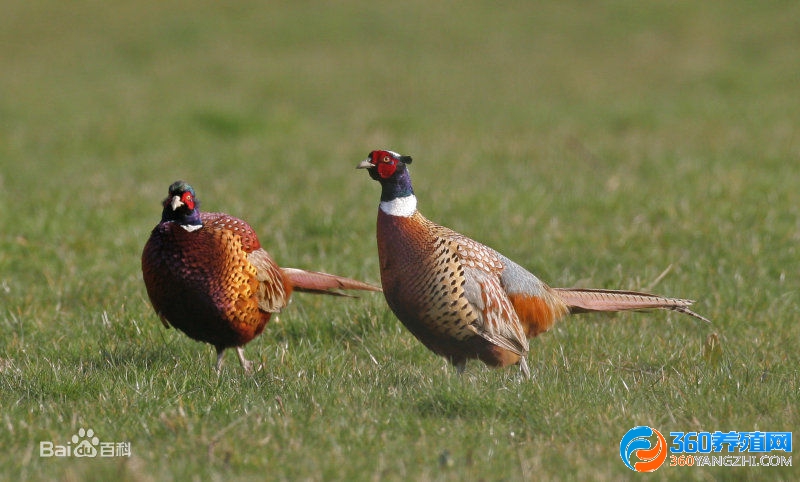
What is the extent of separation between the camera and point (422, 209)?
834cm

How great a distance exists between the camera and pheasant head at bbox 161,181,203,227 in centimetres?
484

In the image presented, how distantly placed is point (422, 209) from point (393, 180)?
11.6 feet

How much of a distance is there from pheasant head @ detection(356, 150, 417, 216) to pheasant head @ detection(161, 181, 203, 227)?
2.61ft

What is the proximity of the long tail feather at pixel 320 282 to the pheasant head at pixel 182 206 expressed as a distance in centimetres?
67

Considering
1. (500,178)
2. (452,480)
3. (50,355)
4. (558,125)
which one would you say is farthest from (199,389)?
(558,125)

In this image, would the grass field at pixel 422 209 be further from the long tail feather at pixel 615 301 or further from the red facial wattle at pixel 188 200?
the red facial wattle at pixel 188 200

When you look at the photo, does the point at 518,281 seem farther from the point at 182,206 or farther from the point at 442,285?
the point at 182,206

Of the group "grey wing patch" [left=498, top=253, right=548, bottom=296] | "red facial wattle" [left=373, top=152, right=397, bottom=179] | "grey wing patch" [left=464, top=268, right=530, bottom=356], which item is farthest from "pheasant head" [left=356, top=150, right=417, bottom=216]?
"grey wing patch" [left=498, top=253, right=548, bottom=296]

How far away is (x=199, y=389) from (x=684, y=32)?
15448 mm

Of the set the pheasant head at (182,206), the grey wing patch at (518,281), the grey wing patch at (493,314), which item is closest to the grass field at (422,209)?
the grey wing patch at (493,314)

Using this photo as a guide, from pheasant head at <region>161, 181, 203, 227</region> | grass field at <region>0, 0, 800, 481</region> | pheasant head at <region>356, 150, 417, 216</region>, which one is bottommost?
grass field at <region>0, 0, 800, 481</region>

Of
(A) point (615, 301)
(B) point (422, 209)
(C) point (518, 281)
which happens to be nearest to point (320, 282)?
(C) point (518, 281)

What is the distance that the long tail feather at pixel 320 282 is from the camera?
5.44 metres

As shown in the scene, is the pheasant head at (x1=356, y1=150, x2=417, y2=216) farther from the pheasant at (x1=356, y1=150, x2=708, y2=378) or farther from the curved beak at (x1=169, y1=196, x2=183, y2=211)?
the curved beak at (x1=169, y1=196, x2=183, y2=211)
